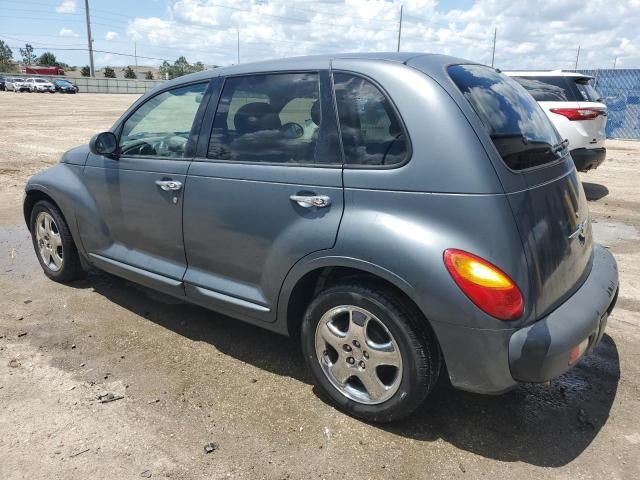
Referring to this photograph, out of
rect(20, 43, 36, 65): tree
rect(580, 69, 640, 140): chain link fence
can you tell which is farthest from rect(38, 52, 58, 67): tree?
rect(580, 69, 640, 140): chain link fence

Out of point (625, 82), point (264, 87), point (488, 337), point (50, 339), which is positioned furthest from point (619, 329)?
point (625, 82)

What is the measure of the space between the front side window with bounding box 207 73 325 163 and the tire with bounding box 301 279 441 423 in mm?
786

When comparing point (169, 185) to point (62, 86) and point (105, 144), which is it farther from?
point (62, 86)

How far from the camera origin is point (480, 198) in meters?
2.41

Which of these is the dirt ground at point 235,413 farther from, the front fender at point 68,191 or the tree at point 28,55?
the tree at point 28,55

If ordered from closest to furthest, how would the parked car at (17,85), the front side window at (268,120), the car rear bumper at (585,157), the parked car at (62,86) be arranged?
the front side window at (268,120) → the car rear bumper at (585,157) → the parked car at (17,85) → the parked car at (62,86)

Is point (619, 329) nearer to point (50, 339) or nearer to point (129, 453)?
point (129, 453)

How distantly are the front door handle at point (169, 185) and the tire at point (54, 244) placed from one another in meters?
1.44

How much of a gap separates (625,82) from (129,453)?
1987 centimetres

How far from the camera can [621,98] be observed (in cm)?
1819

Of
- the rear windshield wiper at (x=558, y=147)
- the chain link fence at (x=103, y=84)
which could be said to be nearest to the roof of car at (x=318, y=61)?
the rear windshield wiper at (x=558, y=147)

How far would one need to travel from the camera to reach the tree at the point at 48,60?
10412cm

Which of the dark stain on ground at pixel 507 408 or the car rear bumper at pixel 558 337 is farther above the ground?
the car rear bumper at pixel 558 337

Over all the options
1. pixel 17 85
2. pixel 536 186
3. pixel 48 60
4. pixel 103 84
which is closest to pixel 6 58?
pixel 48 60
